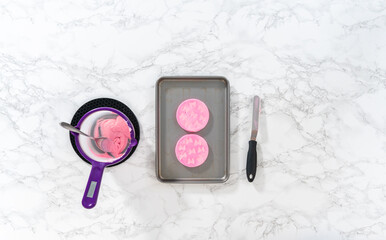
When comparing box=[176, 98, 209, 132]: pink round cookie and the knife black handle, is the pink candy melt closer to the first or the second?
box=[176, 98, 209, 132]: pink round cookie

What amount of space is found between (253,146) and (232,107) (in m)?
0.13

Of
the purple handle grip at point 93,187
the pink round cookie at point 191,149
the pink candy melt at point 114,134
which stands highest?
the pink candy melt at point 114,134

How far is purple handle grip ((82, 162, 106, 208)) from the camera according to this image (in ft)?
2.45

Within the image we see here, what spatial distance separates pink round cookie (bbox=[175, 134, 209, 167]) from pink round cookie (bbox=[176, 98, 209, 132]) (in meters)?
0.03

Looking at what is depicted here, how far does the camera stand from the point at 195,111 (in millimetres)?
882

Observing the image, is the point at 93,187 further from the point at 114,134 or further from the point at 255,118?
the point at 255,118

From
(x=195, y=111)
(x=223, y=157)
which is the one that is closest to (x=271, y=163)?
(x=223, y=157)

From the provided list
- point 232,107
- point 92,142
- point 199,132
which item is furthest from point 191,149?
point 92,142

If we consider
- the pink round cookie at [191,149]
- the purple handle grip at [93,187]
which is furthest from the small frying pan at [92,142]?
the pink round cookie at [191,149]

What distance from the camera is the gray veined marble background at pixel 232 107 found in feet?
2.92

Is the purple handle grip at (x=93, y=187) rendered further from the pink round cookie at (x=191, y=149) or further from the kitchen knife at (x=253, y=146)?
the kitchen knife at (x=253, y=146)

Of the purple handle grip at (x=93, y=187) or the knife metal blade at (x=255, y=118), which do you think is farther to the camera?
the knife metal blade at (x=255, y=118)

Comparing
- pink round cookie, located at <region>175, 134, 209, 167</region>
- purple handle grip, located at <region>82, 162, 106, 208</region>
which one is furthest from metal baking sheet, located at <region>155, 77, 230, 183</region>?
purple handle grip, located at <region>82, 162, 106, 208</region>

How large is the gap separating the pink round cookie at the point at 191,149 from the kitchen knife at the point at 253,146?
4.8 inches
